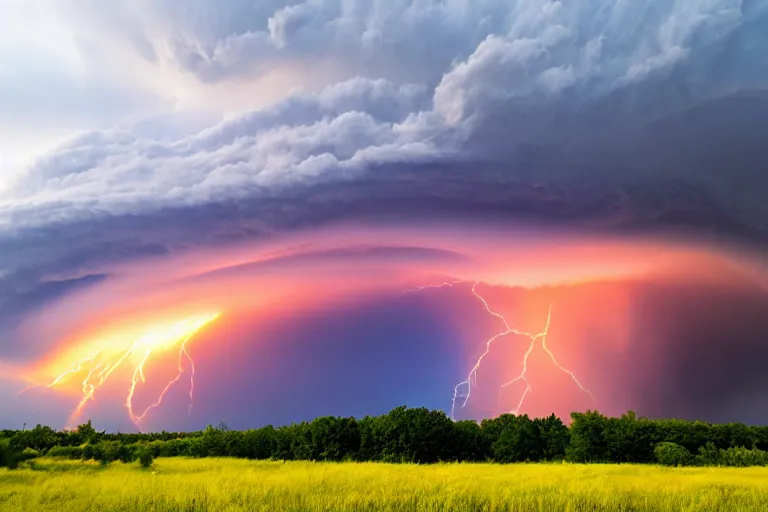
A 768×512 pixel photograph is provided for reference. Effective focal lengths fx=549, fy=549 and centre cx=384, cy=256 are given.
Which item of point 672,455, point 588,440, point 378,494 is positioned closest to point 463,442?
point 588,440

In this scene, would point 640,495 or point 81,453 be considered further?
point 81,453

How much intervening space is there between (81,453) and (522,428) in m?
33.2

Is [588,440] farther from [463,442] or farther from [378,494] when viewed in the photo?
[378,494]

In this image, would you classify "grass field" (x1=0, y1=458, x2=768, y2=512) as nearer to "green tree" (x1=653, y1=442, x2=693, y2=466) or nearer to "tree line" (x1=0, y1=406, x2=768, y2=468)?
"tree line" (x1=0, y1=406, x2=768, y2=468)

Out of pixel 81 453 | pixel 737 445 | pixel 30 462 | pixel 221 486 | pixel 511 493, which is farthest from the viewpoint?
pixel 737 445

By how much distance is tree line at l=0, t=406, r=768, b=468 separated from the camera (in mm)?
39250

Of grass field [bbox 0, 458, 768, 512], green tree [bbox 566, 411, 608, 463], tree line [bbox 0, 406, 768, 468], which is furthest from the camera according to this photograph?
green tree [bbox 566, 411, 608, 463]

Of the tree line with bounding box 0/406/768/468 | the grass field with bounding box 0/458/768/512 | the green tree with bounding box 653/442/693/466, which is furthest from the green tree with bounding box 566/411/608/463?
the grass field with bounding box 0/458/768/512

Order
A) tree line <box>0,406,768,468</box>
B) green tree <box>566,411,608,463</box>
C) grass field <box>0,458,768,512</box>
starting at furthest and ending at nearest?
green tree <box>566,411,608,463</box>
tree line <box>0,406,768,468</box>
grass field <box>0,458,768,512</box>

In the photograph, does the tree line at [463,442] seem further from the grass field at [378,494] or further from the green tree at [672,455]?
the grass field at [378,494]

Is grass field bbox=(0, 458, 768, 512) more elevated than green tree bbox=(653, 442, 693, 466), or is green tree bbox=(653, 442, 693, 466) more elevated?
grass field bbox=(0, 458, 768, 512)

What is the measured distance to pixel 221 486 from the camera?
1981 cm

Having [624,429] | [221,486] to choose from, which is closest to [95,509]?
[221,486]

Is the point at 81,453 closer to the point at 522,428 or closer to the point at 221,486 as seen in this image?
the point at 221,486
